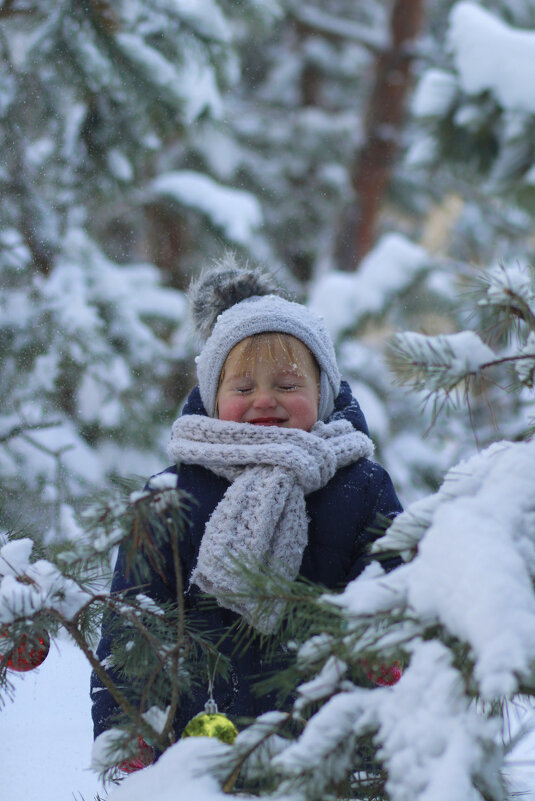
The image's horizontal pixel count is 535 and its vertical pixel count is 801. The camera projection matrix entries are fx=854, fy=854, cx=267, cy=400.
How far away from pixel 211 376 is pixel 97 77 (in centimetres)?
236

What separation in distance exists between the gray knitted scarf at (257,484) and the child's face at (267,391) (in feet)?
0.22

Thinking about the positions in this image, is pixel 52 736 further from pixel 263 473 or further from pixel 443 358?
pixel 443 358

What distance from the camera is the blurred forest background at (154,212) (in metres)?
3.68

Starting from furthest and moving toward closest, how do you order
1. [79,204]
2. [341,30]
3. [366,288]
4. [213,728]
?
1. [341,30]
2. [366,288]
3. [79,204]
4. [213,728]

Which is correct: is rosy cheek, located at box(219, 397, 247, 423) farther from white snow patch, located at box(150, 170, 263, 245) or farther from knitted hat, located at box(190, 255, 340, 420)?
white snow patch, located at box(150, 170, 263, 245)

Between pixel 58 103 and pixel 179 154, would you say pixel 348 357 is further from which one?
pixel 179 154

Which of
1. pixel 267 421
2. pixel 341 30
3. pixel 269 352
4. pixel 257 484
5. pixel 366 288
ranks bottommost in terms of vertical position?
pixel 257 484

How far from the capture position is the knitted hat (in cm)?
187

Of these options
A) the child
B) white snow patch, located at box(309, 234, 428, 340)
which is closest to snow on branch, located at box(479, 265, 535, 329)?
the child

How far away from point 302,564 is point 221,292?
744mm

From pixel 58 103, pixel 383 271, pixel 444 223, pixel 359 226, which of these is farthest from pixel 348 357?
pixel 444 223

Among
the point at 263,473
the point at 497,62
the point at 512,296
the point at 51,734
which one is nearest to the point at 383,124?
the point at 497,62

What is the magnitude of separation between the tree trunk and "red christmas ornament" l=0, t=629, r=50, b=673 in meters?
6.36

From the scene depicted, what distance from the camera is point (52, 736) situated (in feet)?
5.37
